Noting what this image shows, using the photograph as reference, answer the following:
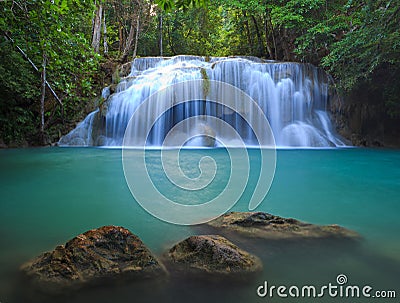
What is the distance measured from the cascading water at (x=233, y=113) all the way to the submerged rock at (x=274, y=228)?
8673 millimetres

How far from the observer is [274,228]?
2.53m

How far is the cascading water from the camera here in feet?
39.1

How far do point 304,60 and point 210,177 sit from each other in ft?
38.9

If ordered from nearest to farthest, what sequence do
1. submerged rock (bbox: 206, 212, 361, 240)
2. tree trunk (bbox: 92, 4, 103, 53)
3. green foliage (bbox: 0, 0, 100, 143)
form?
submerged rock (bbox: 206, 212, 361, 240)
green foliage (bbox: 0, 0, 100, 143)
tree trunk (bbox: 92, 4, 103, 53)

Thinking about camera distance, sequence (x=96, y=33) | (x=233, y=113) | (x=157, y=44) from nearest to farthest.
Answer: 1. (x=233, y=113)
2. (x=96, y=33)
3. (x=157, y=44)

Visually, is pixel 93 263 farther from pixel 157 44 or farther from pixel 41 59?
pixel 157 44

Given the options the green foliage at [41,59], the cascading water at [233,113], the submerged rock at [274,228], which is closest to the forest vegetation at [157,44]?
the green foliage at [41,59]

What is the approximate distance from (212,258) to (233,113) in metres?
11.4

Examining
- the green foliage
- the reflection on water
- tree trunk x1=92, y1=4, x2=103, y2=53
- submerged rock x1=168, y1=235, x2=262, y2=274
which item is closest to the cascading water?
the green foliage

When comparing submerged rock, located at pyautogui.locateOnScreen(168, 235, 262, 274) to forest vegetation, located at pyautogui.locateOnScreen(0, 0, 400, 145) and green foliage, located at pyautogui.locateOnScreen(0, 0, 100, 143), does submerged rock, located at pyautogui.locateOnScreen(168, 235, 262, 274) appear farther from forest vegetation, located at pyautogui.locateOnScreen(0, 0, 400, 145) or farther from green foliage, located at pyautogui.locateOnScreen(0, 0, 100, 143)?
Answer: green foliage, located at pyautogui.locateOnScreen(0, 0, 100, 143)

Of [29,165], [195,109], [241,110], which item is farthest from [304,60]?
[29,165]

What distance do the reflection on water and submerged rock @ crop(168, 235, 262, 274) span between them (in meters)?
0.09

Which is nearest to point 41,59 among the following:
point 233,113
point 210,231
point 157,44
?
point 210,231

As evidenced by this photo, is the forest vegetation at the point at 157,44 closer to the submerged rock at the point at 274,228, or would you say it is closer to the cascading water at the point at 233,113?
the cascading water at the point at 233,113
